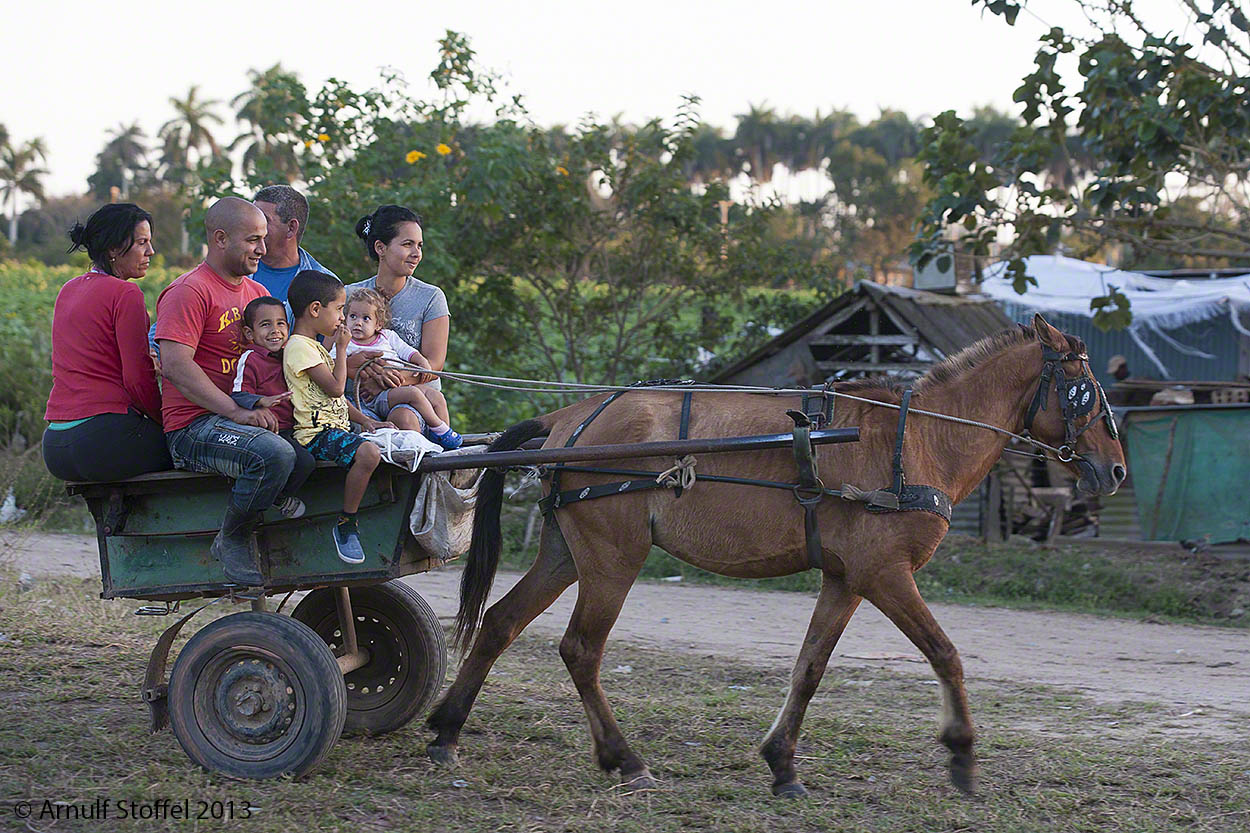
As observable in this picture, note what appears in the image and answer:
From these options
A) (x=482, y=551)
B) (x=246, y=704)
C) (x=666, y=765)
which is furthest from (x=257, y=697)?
(x=666, y=765)

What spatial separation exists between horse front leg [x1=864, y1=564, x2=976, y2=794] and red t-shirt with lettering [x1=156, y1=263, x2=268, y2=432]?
2.66 meters

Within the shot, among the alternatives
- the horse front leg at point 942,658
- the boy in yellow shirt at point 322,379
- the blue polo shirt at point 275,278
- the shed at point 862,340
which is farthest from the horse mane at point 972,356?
the shed at point 862,340

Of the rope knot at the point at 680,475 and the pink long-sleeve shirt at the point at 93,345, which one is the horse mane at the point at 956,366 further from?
the pink long-sleeve shirt at the point at 93,345

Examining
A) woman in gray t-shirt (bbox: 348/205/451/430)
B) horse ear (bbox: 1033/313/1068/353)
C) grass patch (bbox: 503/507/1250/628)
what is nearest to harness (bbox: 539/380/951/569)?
horse ear (bbox: 1033/313/1068/353)

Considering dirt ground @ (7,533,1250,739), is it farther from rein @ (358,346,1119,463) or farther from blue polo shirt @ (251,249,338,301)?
blue polo shirt @ (251,249,338,301)

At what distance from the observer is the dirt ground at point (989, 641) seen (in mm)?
6691

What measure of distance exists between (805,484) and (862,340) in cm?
751

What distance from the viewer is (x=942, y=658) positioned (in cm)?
444

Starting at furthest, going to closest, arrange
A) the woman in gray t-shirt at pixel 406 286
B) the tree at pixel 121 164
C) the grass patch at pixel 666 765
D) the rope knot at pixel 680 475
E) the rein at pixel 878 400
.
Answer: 1. the tree at pixel 121 164
2. the woman in gray t-shirt at pixel 406 286
3. the rein at pixel 878 400
4. the rope knot at pixel 680 475
5. the grass patch at pixel 666 765

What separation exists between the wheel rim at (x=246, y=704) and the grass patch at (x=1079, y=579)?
591 centimetres

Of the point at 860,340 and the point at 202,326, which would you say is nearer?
the point at 202,326

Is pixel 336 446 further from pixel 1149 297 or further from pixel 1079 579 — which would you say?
pixel 1149 297

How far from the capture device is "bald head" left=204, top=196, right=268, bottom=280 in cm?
443

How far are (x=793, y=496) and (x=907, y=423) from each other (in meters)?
0.58
